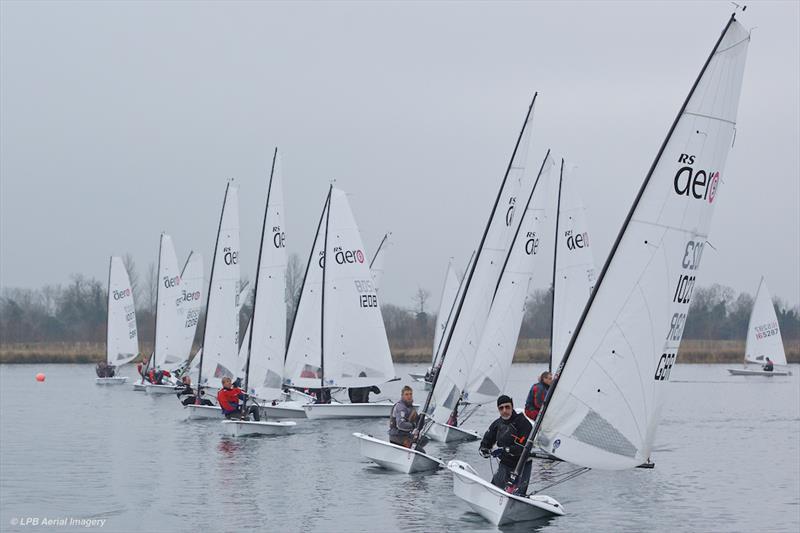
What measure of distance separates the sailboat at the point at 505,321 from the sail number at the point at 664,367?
9129 millimetres

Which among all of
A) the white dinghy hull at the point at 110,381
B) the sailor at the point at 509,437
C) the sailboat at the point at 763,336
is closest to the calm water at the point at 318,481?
the sailor at the point at 509,437

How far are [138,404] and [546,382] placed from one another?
81.7 ft

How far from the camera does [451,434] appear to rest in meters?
24.9

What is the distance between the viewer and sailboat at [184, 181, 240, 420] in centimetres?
3475

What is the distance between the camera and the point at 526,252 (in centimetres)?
2759

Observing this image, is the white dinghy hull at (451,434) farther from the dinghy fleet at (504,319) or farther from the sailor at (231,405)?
the sailor at (231,405)

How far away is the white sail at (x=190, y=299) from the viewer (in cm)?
5041

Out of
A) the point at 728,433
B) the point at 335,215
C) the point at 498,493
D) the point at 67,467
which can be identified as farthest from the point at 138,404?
the point at 498,493

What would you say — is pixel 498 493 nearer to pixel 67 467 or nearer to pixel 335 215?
pixel 67 467

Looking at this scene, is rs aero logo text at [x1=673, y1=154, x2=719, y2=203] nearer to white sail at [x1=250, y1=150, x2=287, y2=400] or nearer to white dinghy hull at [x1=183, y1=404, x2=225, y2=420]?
white sail at [x1=250, y1=150, x2=287, y2=400]

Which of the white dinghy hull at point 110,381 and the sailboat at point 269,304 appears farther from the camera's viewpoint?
the white dinghy hull at point 110,381

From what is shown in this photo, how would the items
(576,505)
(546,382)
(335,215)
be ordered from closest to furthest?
(576,505)
(546,382)
(335,215)

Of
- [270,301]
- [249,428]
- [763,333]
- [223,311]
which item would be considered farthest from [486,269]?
[763,333]

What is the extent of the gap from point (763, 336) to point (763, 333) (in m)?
0.19
